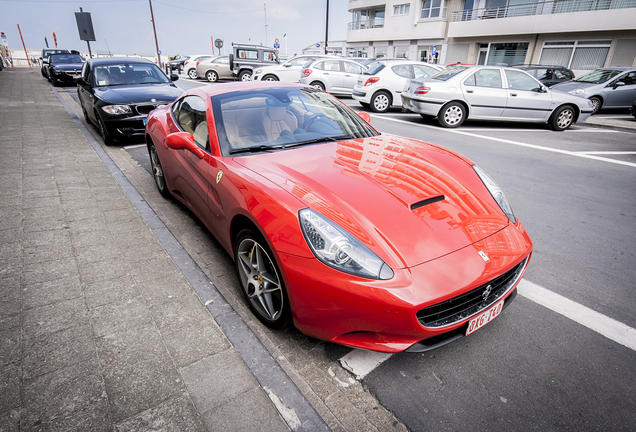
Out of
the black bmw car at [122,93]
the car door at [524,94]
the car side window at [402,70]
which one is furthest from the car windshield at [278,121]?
the car side window at [402,70]

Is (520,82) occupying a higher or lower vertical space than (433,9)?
lower

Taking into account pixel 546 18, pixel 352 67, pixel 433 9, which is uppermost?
pixel 433 9

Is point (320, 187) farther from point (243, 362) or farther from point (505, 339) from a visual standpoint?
point (505, 339)

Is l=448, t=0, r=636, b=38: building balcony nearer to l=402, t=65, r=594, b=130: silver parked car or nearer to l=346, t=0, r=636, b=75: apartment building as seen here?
l=346, t=0, r=636, b=75: apartment building

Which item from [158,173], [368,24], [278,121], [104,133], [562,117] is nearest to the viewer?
[278,121]

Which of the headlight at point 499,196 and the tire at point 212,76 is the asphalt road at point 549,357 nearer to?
the headlight at point 499,196

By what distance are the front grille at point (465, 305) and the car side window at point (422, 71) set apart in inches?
405

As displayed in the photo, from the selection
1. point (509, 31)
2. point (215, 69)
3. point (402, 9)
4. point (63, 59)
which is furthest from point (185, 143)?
point (402, 9)

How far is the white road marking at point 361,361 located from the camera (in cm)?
194

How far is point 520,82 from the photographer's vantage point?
8.53 meters

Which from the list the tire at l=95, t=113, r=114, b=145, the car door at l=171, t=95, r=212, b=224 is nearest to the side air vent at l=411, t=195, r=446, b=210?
the car door at l=171, t=95, r=212, b=224

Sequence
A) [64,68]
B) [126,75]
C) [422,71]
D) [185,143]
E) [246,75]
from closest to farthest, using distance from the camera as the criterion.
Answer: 1. [185,143]
2. [126,75]
3. [422,71]
4. [64,68]
5. [246,75]

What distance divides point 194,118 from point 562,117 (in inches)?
370

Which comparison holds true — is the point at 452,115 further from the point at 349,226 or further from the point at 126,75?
the point at 349,226
